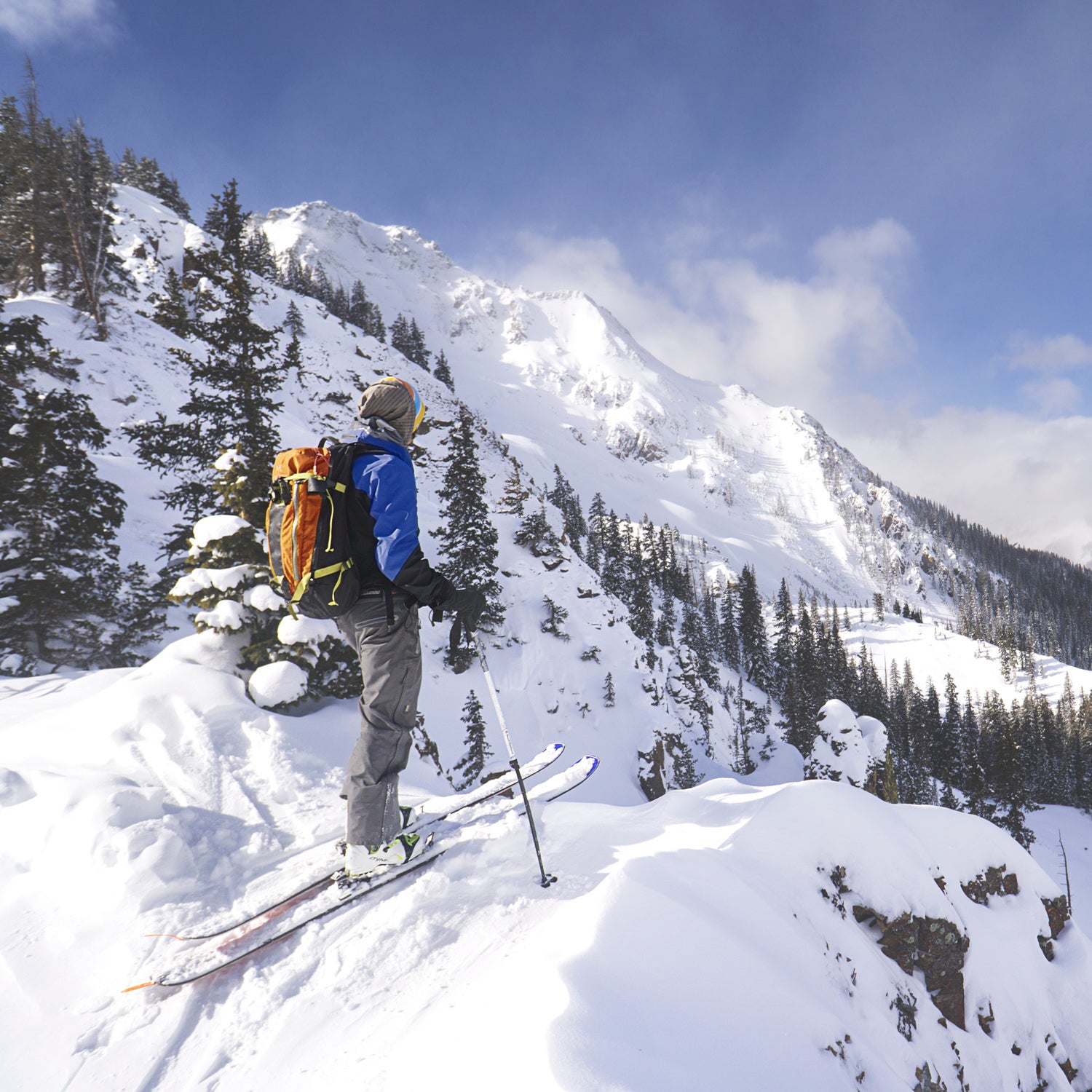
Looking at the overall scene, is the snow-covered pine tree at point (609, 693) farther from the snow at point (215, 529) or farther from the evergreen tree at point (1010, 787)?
the evergreen tree at point (1010, 787)

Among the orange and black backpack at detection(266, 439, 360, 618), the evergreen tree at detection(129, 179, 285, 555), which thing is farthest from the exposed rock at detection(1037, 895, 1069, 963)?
the evergreen tree at detection(129, 179, 285, 555)

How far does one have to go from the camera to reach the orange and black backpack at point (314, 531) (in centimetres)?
326

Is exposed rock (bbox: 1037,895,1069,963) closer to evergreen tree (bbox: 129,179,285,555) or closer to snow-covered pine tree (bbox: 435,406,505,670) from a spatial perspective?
evergreen tree (bbox: 129,179,285,555)

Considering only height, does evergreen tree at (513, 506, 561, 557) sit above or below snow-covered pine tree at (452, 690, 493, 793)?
above

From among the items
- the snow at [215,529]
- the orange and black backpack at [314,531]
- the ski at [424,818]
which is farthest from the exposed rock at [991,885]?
the snow at [215,529]

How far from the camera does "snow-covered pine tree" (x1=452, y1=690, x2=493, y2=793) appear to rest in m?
20.8

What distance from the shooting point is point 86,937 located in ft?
9.64

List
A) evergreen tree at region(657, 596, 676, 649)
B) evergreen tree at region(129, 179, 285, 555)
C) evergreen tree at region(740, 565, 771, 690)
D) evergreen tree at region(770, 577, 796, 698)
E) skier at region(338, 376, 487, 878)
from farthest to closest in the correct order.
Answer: evergreen tree at region(740, 565, 771, 690)
evergreen tree at region(770, 577, 796, 698)
evergreen tree at region(657, 596, 676, 649)
evergreen tree at region(129, 179, 285, 555)
skier at region(338, 376, 487, 878)

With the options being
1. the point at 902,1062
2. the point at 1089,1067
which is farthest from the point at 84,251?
the point at 1089,1067

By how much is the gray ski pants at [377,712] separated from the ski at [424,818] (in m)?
0.43

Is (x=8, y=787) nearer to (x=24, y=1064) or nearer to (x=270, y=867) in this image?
(x=270, y=867)

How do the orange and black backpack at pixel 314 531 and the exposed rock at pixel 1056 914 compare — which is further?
the exposed rock at pixel 1056 914

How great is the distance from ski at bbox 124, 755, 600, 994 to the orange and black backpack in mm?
1833

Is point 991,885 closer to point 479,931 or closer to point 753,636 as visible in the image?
point 479,931
